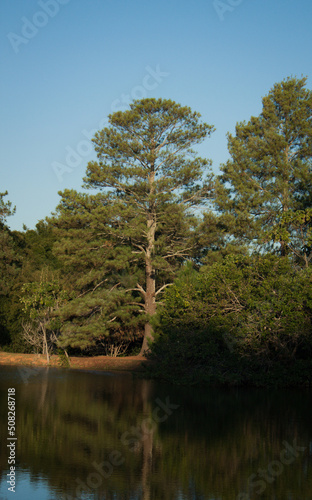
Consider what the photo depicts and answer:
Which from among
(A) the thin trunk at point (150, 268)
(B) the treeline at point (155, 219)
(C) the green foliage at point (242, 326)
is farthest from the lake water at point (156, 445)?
(A) the thin trunk at point (150, 268)

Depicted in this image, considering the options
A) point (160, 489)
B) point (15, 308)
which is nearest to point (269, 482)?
point (160, 489)

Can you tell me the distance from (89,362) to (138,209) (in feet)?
28.1

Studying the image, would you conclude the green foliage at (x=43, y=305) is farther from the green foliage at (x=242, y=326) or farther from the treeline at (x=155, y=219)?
the green foliage at (x=242, y=326)

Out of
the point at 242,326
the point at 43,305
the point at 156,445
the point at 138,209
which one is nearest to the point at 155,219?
the point at 138,209

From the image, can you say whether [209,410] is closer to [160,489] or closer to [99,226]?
[160,489]

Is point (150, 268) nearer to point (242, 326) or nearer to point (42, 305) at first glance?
point (42, 305)

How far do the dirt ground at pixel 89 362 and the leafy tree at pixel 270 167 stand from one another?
845 centimetres

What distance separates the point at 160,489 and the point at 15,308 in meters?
28.5

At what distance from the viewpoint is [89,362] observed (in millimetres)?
28438

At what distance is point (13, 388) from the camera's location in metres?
18.8

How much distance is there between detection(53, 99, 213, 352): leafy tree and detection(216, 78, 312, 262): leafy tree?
6.87ft

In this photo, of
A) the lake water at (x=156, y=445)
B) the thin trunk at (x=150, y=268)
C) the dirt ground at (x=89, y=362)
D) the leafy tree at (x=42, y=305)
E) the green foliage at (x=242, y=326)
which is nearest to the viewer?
the lake water at (x=156, y=445)

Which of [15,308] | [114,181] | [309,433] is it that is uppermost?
[114,181]

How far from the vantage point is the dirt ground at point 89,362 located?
89.7 feet
